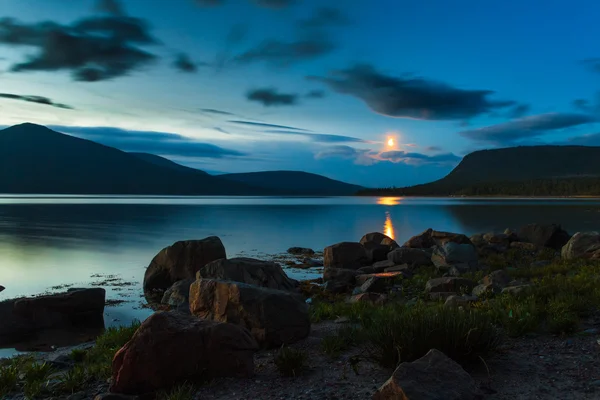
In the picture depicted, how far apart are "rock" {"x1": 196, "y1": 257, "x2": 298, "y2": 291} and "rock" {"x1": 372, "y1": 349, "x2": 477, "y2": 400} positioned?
29.6 feet

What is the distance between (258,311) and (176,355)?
6.95 feet

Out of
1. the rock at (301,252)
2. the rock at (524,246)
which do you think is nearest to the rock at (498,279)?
the rock at (524,246)

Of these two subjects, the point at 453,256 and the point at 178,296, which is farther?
the point at 453,256

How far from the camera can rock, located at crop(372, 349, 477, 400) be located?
5.34 m

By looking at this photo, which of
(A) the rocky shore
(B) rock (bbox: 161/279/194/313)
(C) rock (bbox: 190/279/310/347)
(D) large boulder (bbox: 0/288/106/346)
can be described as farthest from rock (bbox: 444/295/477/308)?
(D) large boulder (bbox: 0/288/106/346)

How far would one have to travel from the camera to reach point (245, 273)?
1473 centimetres

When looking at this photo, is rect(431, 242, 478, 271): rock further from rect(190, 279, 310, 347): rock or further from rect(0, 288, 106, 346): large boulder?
rect(0, 288, 106, 346): large boulder

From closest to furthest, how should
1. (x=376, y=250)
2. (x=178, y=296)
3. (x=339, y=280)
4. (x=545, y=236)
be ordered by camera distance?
(x=178, y=296)
(x=339, y=280)
(x=376, y=250)
(x=545, y=236)

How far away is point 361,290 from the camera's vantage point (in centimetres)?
1620

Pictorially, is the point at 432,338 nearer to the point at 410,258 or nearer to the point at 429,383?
the point at 429,383

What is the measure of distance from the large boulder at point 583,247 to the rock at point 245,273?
13.5 m

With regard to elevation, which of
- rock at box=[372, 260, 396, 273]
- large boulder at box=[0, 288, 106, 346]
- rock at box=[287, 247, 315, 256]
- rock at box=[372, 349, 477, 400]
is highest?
rock at box=[372, 349, 477, 400]

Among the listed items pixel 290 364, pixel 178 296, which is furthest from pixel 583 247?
pixel 290 364

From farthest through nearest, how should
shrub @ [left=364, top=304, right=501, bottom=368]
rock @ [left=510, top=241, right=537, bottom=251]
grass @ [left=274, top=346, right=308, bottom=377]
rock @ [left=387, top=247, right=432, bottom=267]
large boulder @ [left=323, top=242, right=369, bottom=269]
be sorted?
rock @ [left=510, top=241, right=537, bottom=251] < large boulder @ [left=323, top=242, right=369, bottom=269] < rock @ [left=387, top=247, right=432, bottom=267] < grass @ [left=274, top=346, right=308, bottom=377] < shrub @ [left=364, top=304, right=501, bottom=368]
